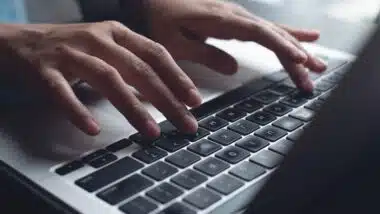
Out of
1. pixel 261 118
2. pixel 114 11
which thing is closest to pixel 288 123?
pixel 261 118

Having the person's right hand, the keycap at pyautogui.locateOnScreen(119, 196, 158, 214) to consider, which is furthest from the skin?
the keycap at pyautogui.locateOnScreen(119, 196, 158, 214)

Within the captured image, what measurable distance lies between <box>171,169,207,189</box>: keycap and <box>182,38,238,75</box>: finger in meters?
0.22

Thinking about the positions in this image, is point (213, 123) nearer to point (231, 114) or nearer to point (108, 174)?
point (231, 114)

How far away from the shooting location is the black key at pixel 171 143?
480mm

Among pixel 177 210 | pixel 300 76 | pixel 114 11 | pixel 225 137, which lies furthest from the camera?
pixel 114 11

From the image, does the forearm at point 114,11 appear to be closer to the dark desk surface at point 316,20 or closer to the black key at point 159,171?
the dark desk surface at point 316,20

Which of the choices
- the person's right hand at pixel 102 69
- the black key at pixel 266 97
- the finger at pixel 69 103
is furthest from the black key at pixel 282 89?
the finger at pixel 69 103

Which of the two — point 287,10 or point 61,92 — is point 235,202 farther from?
point 287,10

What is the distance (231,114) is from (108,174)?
16 centimetres

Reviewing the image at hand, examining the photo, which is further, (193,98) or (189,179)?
(193,98)

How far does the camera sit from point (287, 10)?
94 cm

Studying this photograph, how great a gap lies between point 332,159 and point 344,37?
55 cm

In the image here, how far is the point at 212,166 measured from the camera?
0.45 m

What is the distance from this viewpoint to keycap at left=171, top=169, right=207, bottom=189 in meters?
0.43
